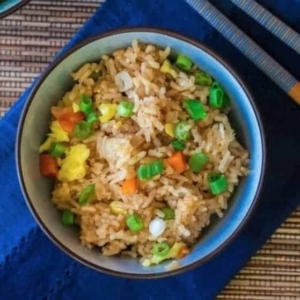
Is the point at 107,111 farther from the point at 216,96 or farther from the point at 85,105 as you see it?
the point at 216,96

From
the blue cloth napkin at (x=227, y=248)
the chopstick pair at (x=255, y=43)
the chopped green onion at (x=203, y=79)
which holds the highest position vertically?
the chopstick pair at (x=255, y=43)

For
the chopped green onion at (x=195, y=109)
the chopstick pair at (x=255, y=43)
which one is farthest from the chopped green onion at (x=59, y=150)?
the chopstick pair at (x=255, y=43)

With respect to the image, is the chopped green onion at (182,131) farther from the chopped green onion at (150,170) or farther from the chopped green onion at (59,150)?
the chopped green onion at (59,150)

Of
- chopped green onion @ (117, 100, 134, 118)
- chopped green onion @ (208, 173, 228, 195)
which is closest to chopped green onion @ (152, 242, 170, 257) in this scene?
chopped green onion @ (208, 173, 228, 195)

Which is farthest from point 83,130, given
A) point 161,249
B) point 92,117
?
point 161,249

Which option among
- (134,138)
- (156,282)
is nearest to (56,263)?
(156,282)
